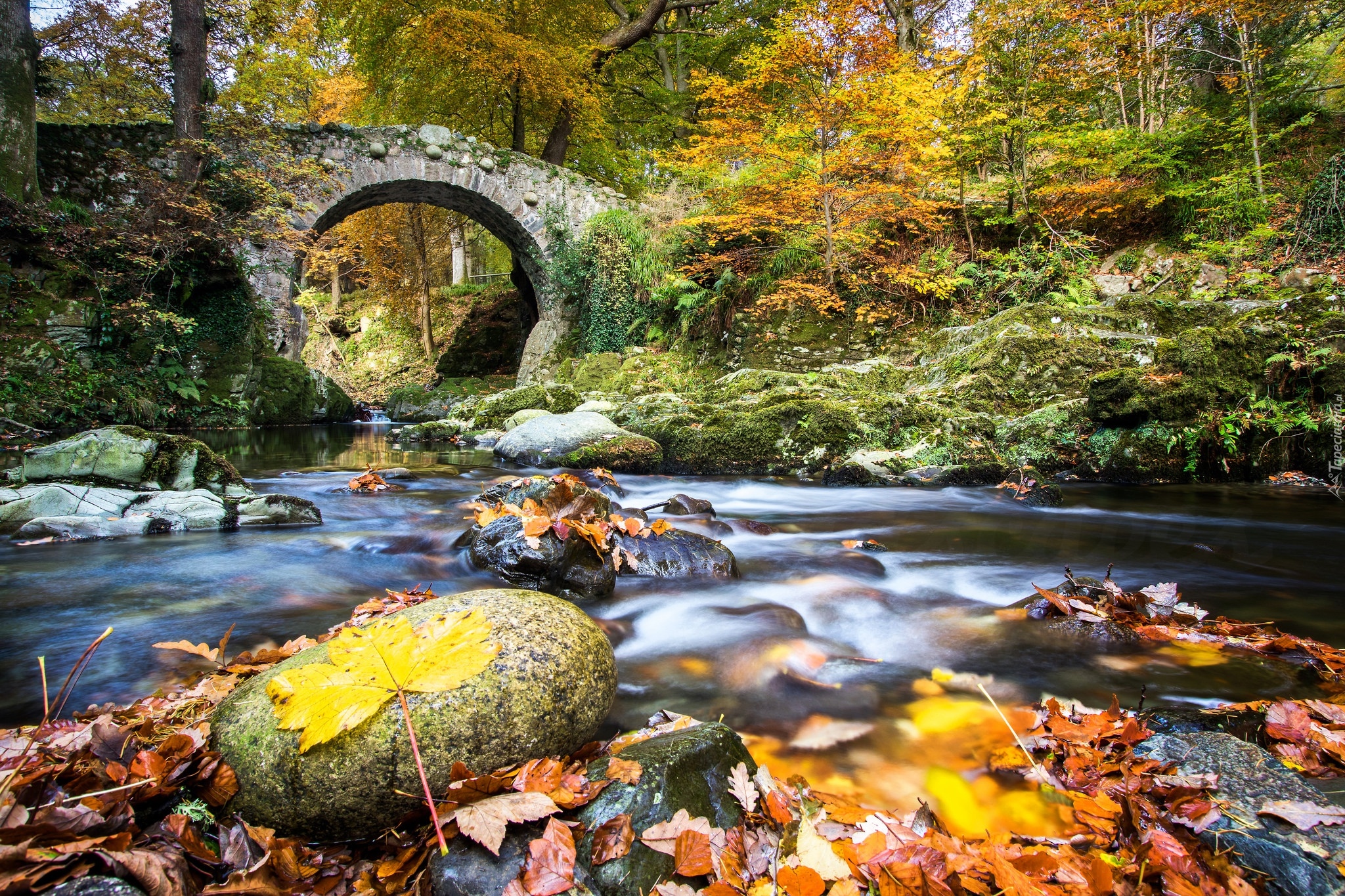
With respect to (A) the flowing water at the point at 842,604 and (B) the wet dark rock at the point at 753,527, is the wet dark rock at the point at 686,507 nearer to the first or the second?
(B) the wet dark rock at the point at 753,527

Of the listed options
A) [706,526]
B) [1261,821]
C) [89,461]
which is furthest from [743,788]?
[89,461]

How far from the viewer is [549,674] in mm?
1754

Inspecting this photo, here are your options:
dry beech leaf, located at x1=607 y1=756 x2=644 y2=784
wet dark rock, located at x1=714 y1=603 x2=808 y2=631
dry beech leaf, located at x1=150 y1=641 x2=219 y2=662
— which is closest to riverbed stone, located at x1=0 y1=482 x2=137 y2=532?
dry beech leaf, located at x1=150 y1=641 x2=219 y2=662

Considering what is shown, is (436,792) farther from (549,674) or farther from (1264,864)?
(1264,864)

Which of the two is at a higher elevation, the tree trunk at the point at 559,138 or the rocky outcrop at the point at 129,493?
the tree trunk at the point at 559,138

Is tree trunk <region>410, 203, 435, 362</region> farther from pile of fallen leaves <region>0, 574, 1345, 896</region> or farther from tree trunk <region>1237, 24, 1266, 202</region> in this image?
pile of fallen leaves <region>0, 574, 1345, 896</region>

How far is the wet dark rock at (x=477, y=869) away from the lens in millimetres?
1229

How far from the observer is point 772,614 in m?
3.26

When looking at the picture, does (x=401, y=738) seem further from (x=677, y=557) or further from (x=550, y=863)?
(x=677, y=557)


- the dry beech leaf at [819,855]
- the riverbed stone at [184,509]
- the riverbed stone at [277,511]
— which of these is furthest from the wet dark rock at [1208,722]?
the riverbed stone at [184,509]

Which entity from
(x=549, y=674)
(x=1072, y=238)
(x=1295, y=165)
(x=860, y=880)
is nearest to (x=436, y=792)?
(x=549, y=674)

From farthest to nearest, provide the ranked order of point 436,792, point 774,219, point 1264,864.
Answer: point 774,219 < point 436,792 < point 1264,864

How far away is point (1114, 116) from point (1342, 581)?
584 inches

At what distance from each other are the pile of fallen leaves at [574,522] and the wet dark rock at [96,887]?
2225mm
